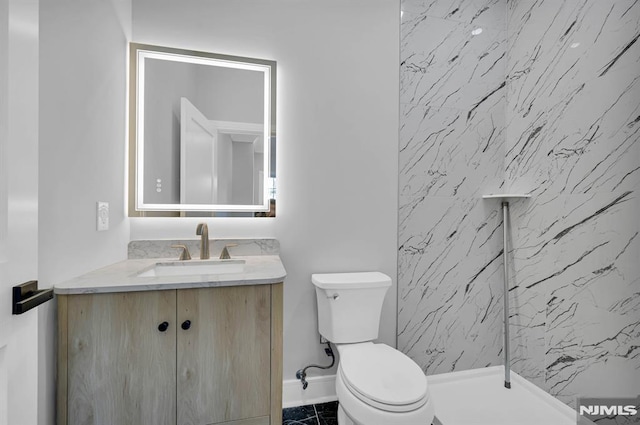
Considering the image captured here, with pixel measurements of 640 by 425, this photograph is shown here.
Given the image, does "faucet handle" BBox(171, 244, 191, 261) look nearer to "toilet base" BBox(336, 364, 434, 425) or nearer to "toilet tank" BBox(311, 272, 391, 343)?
"toilet tank" BBox(311, 272, 391, 343)

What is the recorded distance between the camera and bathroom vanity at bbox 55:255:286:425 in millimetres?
1017

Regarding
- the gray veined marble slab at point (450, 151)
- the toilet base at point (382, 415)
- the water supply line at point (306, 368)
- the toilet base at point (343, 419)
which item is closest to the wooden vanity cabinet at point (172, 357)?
the toilet base at point (382, 415)

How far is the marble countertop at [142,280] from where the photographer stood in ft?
3.32

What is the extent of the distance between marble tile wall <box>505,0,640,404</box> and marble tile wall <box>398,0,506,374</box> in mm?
140

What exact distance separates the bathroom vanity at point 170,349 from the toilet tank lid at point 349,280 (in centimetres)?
42

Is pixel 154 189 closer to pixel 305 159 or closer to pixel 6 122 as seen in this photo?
pixel 305 159

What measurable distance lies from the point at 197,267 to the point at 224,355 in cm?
54

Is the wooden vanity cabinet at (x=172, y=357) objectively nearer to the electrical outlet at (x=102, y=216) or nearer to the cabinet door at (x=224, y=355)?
the cabinet door at (x=224, y=355)

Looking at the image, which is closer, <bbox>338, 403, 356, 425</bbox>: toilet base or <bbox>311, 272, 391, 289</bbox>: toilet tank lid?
<bbox>338, 403, 356, 425</bbox>: toilet base

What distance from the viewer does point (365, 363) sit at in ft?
4.37

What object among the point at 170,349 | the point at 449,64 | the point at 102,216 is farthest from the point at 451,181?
the point at 102,216

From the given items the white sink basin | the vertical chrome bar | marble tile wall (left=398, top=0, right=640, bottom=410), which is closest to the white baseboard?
marble tile wall (left=398, top=0, right=640, bottom=410)

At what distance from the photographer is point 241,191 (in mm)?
1696

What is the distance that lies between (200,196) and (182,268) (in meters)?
0.41
